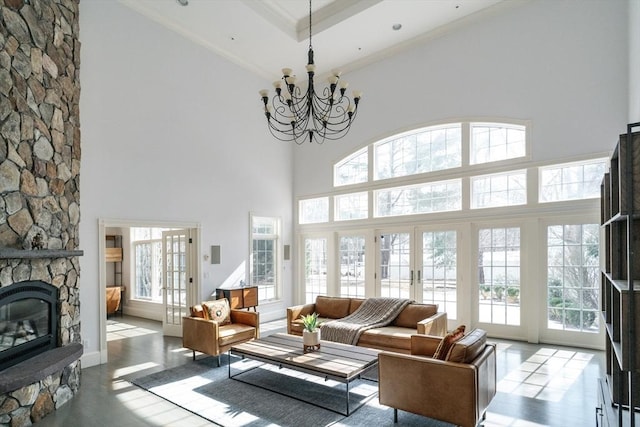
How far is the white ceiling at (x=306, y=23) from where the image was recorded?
6324mm

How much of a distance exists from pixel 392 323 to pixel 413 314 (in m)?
0.35

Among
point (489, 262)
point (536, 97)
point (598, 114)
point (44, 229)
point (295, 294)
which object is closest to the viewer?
point (44, 229)

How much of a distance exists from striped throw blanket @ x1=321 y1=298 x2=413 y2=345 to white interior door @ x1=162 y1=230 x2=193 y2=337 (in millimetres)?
2817

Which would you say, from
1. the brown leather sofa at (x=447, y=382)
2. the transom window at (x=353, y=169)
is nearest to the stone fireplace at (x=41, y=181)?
the brown leather sofa at (x=447, y=382)

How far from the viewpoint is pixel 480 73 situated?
662 centimetres

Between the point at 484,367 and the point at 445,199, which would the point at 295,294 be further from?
the point at 484,367

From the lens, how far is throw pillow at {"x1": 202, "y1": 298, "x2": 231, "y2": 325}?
5.60m

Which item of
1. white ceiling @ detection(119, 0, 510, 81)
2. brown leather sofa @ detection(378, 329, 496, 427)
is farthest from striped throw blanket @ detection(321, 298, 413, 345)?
white ceiling @ detection(119, 0, 510, 81)

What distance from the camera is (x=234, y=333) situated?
5391mm

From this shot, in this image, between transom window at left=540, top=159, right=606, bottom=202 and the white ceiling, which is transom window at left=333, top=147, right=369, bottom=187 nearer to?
the white ceiling

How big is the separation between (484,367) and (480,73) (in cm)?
520

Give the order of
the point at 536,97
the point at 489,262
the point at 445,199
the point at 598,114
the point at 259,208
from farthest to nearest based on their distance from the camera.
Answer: the point at 259,208, the point at 445,199, the point at 489,262, the point at 536,97, the point at 598,114

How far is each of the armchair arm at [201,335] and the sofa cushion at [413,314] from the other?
8.66 feet

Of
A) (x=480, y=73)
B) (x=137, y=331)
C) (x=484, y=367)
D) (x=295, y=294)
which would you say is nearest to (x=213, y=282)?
(x=137, y=331)
